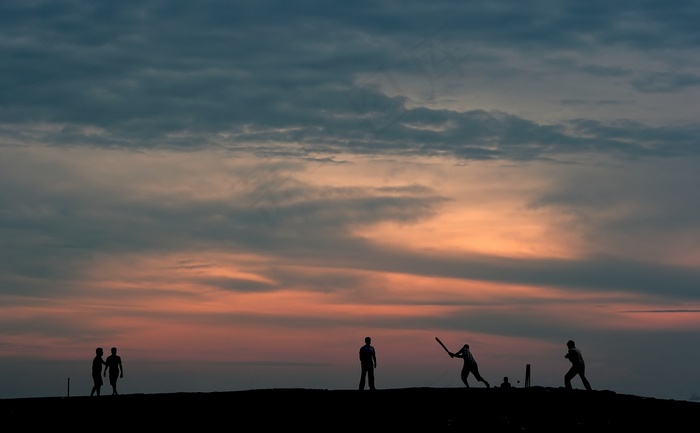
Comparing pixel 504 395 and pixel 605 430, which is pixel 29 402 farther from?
pixel 605 430

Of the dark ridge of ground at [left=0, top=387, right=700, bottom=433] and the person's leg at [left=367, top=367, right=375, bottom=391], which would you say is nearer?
the dark ridge of ground at [left=0, top=387, right=700, bottom=433]

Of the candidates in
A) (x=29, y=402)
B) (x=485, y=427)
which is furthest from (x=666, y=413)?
(x=29, y=402)

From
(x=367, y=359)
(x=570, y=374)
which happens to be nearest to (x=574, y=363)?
(x=570, y=374)

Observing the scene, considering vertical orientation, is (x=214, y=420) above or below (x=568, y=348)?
below

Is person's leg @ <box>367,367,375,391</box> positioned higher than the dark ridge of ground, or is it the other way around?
person's leg @ <box>367,367,375,391</box>

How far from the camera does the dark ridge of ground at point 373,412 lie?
3438cm

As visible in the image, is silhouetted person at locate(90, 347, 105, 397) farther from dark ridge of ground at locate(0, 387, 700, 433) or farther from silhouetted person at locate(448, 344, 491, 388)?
silhouetted person at locate(448, 344, 491, 388)

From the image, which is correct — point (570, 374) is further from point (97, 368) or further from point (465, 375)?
point (97, 368)

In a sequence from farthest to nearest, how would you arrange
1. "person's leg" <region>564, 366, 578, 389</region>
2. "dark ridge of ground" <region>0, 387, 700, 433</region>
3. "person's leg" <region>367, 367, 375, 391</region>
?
"person's leg" <region>367, 367, 375, 391</region>, "person's leg" <region>564, 366, 578, 389</region>, "dark ridge of ground" <region>0, 387, 700, 433</region>

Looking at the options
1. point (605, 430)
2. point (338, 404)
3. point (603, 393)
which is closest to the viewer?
point (605, 430)

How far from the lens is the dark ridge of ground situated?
34375 mm

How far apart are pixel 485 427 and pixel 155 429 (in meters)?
9.93

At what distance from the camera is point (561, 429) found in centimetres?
3325

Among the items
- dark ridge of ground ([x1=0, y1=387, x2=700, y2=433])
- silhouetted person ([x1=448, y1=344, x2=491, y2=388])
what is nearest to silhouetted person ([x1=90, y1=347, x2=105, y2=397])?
dark ridge of ground ([x1=0, y1=387, x2=700, y2=433])
